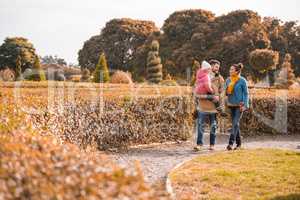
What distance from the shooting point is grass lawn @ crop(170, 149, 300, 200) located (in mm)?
6504

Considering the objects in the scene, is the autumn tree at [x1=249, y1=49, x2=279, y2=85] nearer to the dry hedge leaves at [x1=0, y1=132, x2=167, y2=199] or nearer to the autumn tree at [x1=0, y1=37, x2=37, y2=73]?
the autumn tree at [x1=0, y1=37, x2=37, y2=73]

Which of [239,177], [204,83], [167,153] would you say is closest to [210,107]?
[204,83]

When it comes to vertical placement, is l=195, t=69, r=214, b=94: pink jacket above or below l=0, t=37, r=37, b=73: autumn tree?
below

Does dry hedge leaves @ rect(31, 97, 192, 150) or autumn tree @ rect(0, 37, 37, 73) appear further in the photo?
autumn tree @ rect(0, 37, 37, 73)

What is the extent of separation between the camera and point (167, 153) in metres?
9.86

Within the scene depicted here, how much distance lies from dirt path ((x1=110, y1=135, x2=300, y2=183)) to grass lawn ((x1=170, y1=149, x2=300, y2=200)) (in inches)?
14.0

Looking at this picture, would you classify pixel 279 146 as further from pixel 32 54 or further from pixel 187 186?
pixel 32 54

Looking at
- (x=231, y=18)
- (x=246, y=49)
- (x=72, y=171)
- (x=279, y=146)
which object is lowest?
(x=279, y=146)

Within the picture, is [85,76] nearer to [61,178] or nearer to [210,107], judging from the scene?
[210,107]

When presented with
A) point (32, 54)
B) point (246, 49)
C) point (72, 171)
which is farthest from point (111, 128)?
point (32, 54)

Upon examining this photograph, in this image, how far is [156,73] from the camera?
116 feet

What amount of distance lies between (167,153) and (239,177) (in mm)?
2711

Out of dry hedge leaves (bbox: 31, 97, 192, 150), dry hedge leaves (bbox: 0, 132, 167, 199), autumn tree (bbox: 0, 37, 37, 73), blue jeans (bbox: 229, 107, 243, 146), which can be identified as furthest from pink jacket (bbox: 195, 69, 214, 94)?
autumn tree (bbox: 0, 37, 37, 73)

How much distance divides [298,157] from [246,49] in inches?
1328
